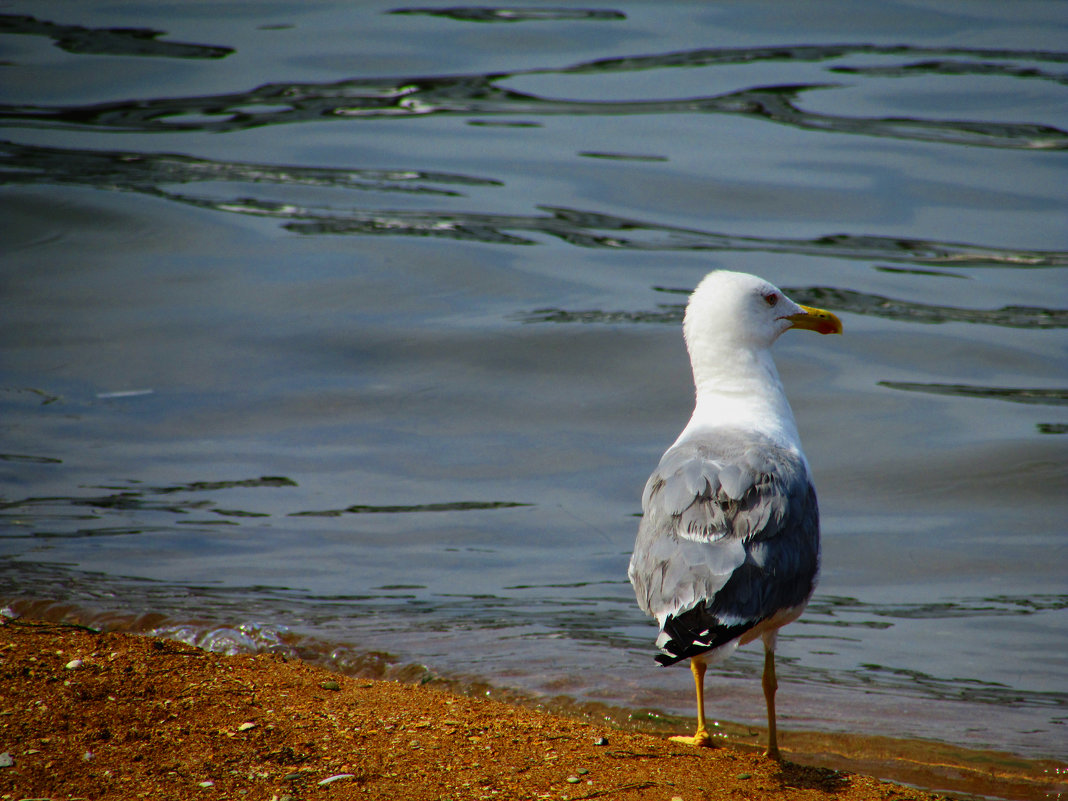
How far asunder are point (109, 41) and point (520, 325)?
12.1m

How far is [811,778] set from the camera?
404 centimetres

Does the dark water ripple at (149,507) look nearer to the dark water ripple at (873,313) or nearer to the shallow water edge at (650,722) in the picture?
the shallow water edge at (650,722)

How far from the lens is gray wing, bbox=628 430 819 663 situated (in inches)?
152

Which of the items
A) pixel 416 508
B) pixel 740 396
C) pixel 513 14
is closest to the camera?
pixel 740 396

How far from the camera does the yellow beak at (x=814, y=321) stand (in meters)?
5.41

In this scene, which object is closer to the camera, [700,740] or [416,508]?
[700,740]

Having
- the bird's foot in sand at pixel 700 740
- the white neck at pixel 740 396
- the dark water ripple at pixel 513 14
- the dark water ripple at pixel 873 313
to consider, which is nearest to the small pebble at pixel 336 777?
the bird's foot in sand at pixel 700 740

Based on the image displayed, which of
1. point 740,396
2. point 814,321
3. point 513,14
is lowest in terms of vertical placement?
point 740,396

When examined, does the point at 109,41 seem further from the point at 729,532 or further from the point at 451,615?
the point at 729,532

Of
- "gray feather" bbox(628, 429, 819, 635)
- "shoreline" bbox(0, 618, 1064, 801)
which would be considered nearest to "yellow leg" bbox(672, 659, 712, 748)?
"shoreline" bbox(0, 618, 1064, 801)

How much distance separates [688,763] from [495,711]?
803 mm

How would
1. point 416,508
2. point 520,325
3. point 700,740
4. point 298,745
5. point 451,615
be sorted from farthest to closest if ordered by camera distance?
point 520,325 → point 416,508 → point 451,615 → point 700,740 → point 298,745

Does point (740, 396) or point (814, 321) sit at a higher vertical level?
point (814, 321)

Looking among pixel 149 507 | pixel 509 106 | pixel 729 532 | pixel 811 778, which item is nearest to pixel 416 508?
pixel 149 507
